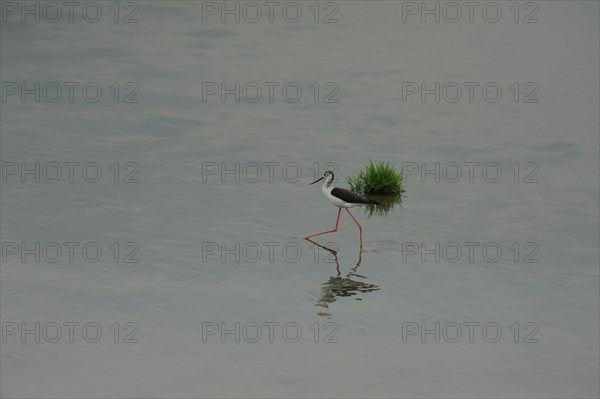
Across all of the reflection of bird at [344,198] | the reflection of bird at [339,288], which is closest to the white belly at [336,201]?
the reflection of bird at [344,198]

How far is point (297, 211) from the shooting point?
77.6 feet

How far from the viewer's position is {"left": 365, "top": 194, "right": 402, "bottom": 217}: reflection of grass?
2405 cm

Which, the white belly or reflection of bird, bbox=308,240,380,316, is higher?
the white belly

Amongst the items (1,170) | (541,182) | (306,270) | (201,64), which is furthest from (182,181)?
(201,64)

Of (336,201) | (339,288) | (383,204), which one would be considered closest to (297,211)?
(336,201)

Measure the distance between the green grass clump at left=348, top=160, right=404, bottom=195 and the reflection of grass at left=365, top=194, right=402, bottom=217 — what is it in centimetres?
12

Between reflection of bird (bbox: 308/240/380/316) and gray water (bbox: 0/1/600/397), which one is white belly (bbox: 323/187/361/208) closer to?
gray water (bbox: 0/1/600/397)

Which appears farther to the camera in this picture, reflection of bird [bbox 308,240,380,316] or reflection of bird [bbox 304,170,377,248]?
reflection of bird [bbox 304,170,377,248]

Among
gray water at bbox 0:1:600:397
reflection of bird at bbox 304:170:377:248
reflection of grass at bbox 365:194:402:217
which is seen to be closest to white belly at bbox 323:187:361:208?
reflection of bird at bbox 304:170:377:248

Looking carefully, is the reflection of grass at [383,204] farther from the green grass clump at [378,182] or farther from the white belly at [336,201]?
the white belly at [336,201]

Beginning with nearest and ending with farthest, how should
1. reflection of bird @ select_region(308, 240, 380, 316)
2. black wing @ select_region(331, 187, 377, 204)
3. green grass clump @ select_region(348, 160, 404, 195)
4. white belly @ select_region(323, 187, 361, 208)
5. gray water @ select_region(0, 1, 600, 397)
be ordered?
gray water @ select_region(0, 1, 600, 397) < reflection of bird @ select_region(308, 240, 380, 316) < black wing @ select_region(331, 187, 377, 204) < white belly @ select_region(323, 187, 361, 208) < green grass clump @ select_region(348, 160, 404, 195)

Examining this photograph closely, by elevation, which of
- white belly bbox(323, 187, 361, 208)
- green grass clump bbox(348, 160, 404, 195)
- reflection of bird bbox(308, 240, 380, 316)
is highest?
green grass clump bbox(348, 160, 404, 195)

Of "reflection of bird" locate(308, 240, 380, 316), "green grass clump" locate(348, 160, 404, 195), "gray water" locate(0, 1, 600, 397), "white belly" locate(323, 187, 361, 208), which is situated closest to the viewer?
"gray water" locate(0, 1, 600, 397)

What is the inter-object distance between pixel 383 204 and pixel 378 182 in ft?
1.84
